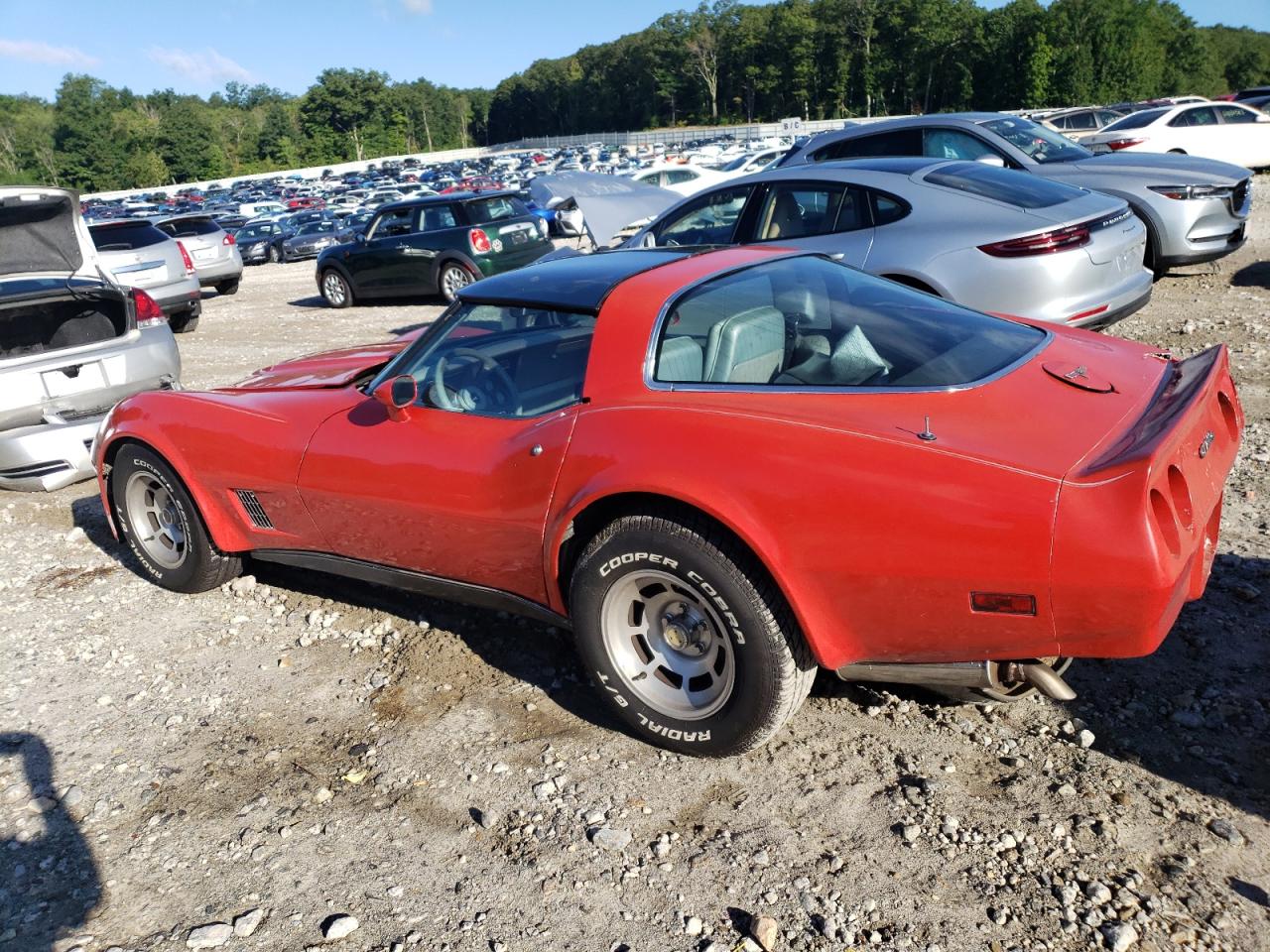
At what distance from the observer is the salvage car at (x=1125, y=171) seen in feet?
28.8

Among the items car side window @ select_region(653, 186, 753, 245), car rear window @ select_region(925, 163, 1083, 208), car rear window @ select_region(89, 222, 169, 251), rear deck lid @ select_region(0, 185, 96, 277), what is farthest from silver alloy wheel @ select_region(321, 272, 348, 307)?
car rear window @ select_region(925, 163, 1083, 208)

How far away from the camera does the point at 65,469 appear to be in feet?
20.2

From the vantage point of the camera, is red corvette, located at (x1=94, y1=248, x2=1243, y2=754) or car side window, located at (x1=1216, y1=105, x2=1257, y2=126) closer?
red corvette, located at (x1=94, y1=248, x2=1243, y2=754)

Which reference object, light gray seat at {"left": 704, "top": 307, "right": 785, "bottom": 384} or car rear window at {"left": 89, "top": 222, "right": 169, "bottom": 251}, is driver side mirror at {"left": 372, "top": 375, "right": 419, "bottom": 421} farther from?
car rear window at {"left": 89, "top": 222, "right": 169, "bottom": 251}

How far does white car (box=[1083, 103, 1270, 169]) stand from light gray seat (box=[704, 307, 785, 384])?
14332mm

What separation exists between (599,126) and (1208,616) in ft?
493

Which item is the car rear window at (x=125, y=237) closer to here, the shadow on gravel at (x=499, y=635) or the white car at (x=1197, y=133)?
the shadow on gravel at (x=499, y=635)

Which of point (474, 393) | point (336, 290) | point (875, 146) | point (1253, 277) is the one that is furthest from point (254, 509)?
point (336, 290)

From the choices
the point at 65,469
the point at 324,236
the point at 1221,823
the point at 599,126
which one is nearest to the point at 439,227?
the point at 65,469

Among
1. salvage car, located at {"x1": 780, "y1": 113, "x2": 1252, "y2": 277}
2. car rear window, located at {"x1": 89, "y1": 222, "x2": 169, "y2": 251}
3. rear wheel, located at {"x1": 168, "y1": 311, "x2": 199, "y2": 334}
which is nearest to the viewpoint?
salvage car, located at {"x1": 780, "y1": 113, "x2": 1252, "y2": 277}

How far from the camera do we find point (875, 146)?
9344 mm

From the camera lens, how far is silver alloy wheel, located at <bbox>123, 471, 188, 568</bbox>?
4.79m

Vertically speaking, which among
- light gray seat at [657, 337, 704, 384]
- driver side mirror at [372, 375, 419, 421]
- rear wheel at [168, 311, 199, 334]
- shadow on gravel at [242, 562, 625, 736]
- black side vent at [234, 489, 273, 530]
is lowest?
rear wheel at [168, 311, 199, 334]

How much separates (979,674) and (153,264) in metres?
13.1
